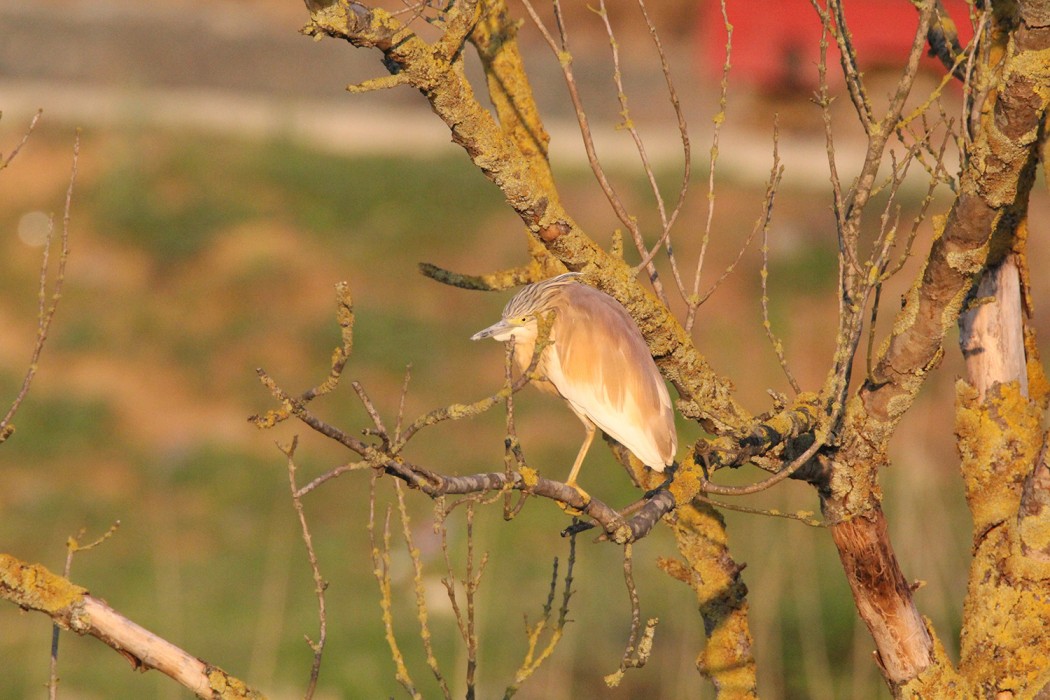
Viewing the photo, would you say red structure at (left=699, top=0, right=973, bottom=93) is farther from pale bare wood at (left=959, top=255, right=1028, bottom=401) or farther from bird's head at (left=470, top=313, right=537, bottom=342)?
bird's head at (left=470, top=313, right=537, bottom=342)

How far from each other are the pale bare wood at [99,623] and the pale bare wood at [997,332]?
6.70 feet

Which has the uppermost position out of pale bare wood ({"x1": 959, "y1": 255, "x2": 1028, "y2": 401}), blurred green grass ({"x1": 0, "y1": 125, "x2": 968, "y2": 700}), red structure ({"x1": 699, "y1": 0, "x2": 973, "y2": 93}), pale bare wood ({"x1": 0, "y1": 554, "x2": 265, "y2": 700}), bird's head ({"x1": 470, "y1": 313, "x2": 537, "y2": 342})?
red structure ({"x1": 699, "y1": 0, "x2": 973, "y2": 93})

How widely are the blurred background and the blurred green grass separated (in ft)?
0.10

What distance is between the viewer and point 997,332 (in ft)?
10.8

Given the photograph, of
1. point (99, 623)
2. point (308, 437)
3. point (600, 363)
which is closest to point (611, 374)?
point (600, 363)

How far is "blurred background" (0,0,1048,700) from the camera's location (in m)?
7.41

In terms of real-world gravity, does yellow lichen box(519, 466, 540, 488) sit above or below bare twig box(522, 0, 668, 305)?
below

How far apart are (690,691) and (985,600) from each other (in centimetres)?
290

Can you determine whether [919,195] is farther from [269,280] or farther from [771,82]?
[269,280]

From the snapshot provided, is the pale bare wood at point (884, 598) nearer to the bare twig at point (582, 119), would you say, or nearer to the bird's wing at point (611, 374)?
the bird's wing at point (611, 374)

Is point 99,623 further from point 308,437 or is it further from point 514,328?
point 308,437

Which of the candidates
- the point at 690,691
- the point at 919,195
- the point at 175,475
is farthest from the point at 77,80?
the point at 690,691

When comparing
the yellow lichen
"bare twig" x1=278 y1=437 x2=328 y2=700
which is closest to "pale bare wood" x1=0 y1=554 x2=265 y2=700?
"bare twig" x1=278 y1=437 x2=328 y2=700

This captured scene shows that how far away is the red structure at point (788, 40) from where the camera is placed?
48.2 ft
